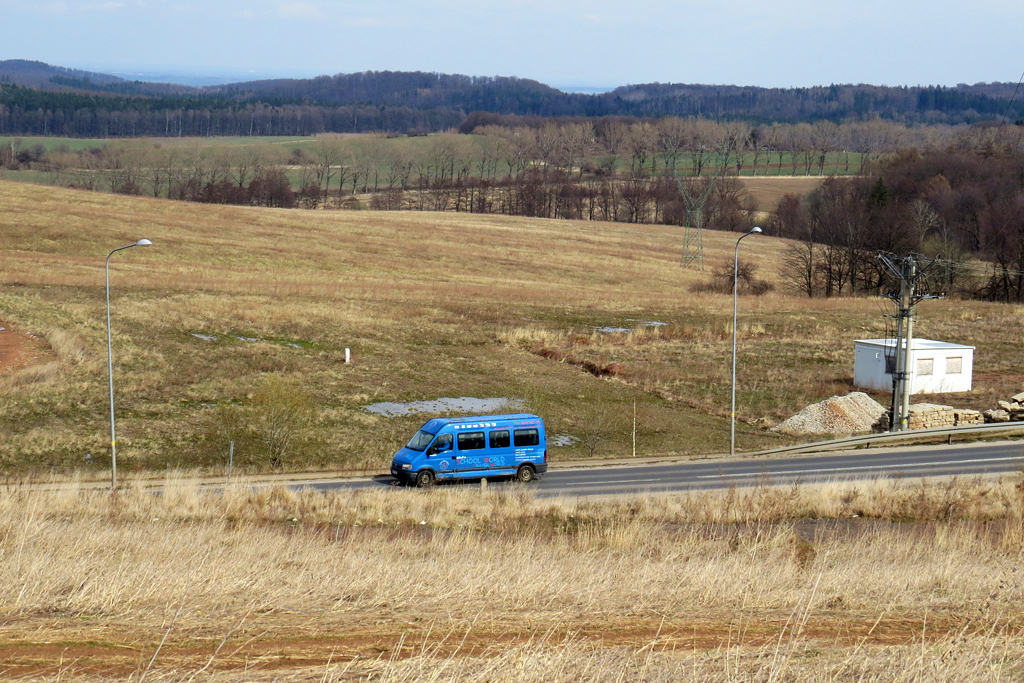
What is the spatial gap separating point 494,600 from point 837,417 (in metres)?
34.0

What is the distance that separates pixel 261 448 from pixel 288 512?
52.5 ft

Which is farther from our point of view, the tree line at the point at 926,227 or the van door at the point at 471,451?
the tree line at the point at 926,227

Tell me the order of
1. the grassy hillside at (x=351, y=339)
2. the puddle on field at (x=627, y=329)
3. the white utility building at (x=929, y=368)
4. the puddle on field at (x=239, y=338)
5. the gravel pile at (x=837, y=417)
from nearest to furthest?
the grassy hillside at (x=351, y=339), the gravel pile at (x=837, y=417), the white utility building at (x=929, y=368), the puddle on field at (x=239, y=338), the puddle on field at (x=627, y=329)

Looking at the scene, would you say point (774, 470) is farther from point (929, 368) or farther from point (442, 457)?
point (929, 368)

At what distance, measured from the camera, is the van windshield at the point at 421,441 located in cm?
2989

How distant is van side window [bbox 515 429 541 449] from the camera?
30359 mm

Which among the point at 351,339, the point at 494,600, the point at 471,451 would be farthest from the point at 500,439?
the point at 351,339

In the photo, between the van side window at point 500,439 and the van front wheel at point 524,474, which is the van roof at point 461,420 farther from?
the van front wheel at point 524,474

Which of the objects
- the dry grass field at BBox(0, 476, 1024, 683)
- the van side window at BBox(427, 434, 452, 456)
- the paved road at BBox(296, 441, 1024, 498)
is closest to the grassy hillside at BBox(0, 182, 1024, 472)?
the paved road at BBox(296, 441, 1024, 498)

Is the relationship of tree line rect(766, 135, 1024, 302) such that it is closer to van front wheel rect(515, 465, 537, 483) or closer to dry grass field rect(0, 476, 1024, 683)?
van front wheel rect(515, 465, 537, 483)

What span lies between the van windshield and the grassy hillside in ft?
14.7

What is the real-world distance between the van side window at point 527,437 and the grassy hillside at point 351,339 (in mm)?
6948

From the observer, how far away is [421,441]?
30.4 meters

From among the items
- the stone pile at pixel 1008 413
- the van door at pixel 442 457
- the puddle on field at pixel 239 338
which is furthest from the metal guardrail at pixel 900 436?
the puddle on field at pixel 239 338
